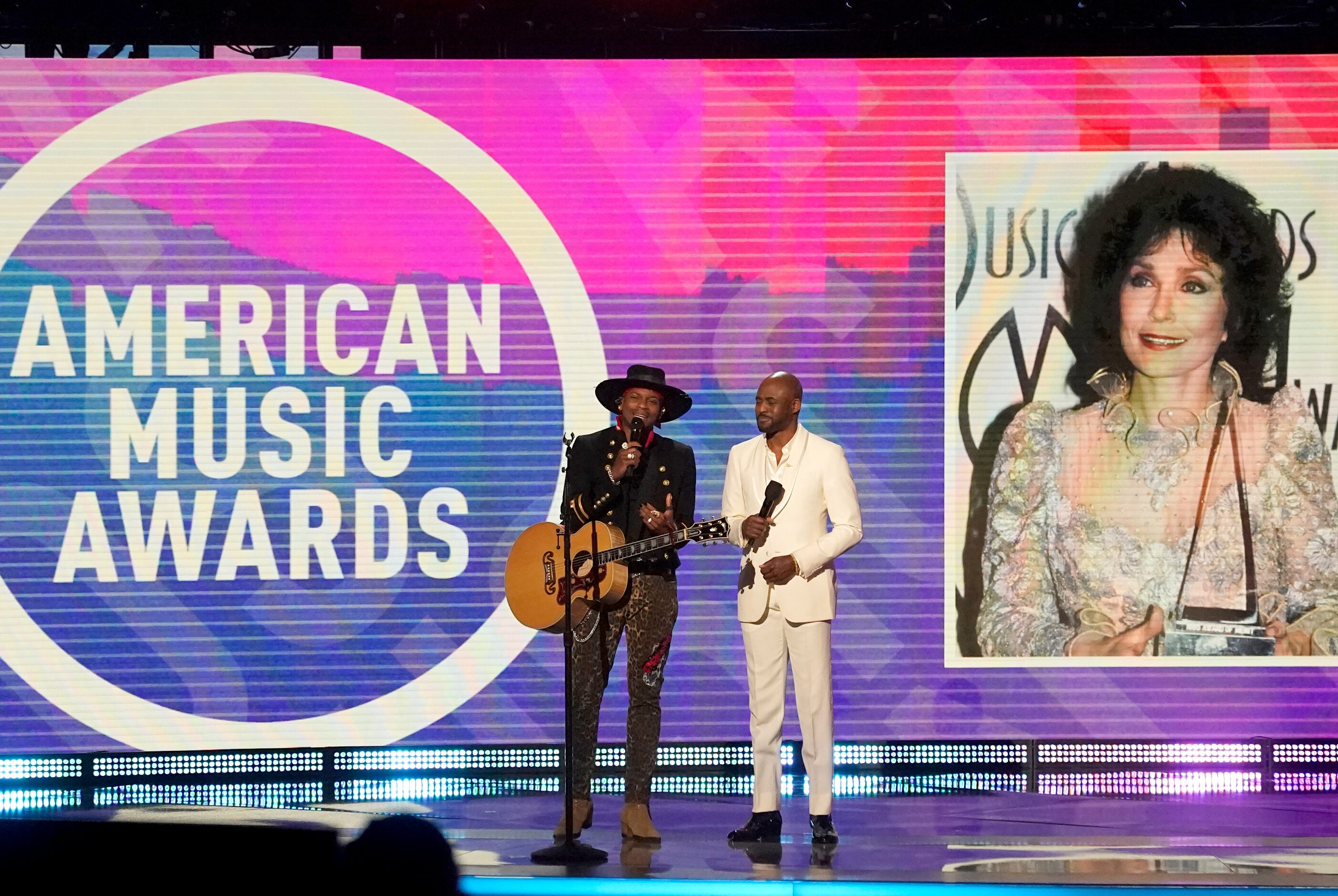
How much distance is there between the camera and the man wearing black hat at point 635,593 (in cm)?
565

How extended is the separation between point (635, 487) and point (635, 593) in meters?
0.43

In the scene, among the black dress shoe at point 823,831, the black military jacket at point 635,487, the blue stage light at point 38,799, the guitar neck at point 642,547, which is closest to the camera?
the guitar neck at point 642,547

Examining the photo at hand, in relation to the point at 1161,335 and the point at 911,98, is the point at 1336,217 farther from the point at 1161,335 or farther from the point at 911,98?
the point at 911,98

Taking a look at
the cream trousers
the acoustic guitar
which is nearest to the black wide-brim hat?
the acoustic guitar

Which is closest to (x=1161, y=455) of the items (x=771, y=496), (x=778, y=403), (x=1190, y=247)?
(x=1190, y=247)

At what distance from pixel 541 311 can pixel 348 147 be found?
1.28 meters

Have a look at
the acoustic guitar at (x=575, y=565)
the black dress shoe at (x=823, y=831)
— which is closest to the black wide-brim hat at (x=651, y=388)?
the acoustic guitar at (x=575, y=565)

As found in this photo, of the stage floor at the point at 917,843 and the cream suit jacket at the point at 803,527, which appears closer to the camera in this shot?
the stage floor at the point at 917,843

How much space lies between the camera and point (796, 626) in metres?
5.48

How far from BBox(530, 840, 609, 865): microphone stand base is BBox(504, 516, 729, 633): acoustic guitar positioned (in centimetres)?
87

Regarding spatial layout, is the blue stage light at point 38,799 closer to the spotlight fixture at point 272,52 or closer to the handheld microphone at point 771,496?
the spotlight fixture at point 272,52

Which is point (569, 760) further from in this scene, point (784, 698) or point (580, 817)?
point (784, 698)

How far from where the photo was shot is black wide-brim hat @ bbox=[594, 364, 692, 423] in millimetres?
5668

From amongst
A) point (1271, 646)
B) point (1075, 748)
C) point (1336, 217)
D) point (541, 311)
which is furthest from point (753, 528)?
point (1336, 217)
